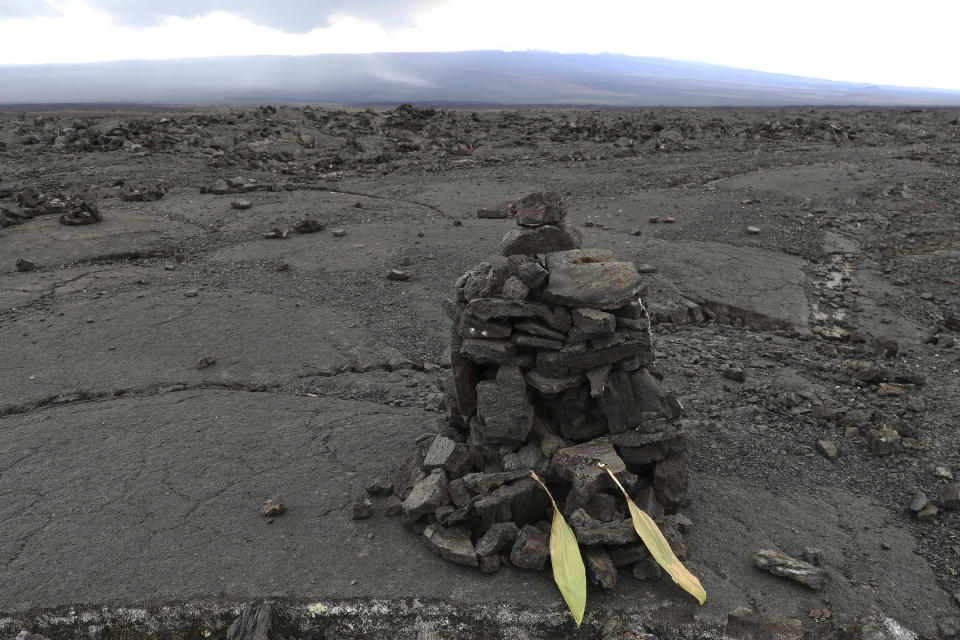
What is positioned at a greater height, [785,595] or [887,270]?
[887,270]

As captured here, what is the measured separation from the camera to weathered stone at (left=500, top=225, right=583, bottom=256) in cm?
430

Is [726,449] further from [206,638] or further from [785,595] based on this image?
[206,638]

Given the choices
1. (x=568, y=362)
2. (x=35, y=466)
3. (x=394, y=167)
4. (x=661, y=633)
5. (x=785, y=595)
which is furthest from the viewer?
(x=394, y=167)

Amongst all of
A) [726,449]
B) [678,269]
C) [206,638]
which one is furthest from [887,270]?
[206,638]

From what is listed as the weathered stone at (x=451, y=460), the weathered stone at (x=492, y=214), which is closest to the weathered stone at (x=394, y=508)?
the weathered stone at (x=451, y=460)

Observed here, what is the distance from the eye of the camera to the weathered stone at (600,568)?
325cm

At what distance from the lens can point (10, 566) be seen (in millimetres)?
3592

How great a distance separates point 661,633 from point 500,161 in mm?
13959

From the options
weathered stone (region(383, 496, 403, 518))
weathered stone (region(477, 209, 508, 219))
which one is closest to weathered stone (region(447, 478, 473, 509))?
weathered stone (region(383, 496, 403, 518))

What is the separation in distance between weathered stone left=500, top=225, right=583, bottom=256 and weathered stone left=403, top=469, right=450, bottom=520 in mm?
1688

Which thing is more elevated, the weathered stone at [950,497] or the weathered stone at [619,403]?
the weathered stone at [619,403]

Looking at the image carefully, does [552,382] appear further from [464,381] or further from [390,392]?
[390,392]

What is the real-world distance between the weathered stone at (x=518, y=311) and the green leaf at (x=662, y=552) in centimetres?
104

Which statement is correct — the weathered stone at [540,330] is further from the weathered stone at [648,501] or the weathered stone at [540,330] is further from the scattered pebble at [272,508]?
the scattered pebble at [272,508]
